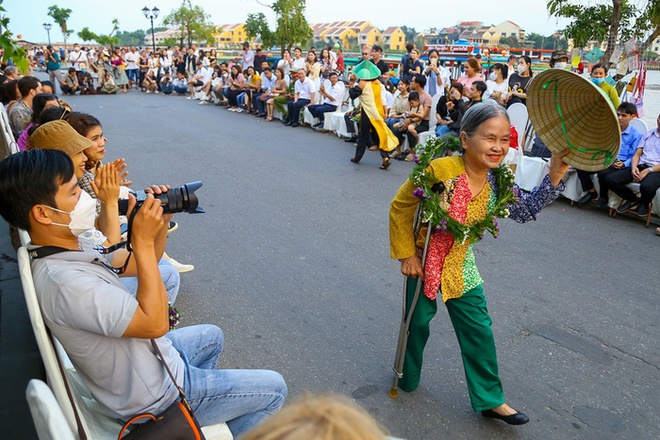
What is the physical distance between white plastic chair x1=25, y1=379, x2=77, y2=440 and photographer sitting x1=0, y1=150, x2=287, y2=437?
306 mm

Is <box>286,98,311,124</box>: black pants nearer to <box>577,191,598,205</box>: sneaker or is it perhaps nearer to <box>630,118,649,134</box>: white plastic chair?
<box>577,191,598,205</box>: sneaker

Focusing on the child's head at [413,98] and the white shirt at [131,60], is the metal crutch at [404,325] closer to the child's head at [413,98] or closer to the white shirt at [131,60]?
the child's head at [413,98]

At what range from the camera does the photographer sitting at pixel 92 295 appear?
170cm

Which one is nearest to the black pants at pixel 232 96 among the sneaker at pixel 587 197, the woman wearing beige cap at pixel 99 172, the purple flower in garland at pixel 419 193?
the sneaker at pixel 587 197

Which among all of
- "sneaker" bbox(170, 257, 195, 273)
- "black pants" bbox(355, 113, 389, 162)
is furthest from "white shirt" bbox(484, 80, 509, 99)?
"sneaker" bbox(170, 257, 195, 273)

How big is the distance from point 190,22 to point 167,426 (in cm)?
4226

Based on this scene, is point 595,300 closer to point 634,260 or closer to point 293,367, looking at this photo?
point 634,260

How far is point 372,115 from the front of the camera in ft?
29.9

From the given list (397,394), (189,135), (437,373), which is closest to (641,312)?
(437,373)

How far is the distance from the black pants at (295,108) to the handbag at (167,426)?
11.9 m

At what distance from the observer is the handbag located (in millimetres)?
1786

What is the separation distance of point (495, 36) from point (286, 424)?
322ft

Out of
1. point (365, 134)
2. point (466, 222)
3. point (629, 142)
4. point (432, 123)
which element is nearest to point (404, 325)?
point (466, 222)

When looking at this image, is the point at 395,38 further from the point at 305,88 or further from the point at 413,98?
the point at 413,98
